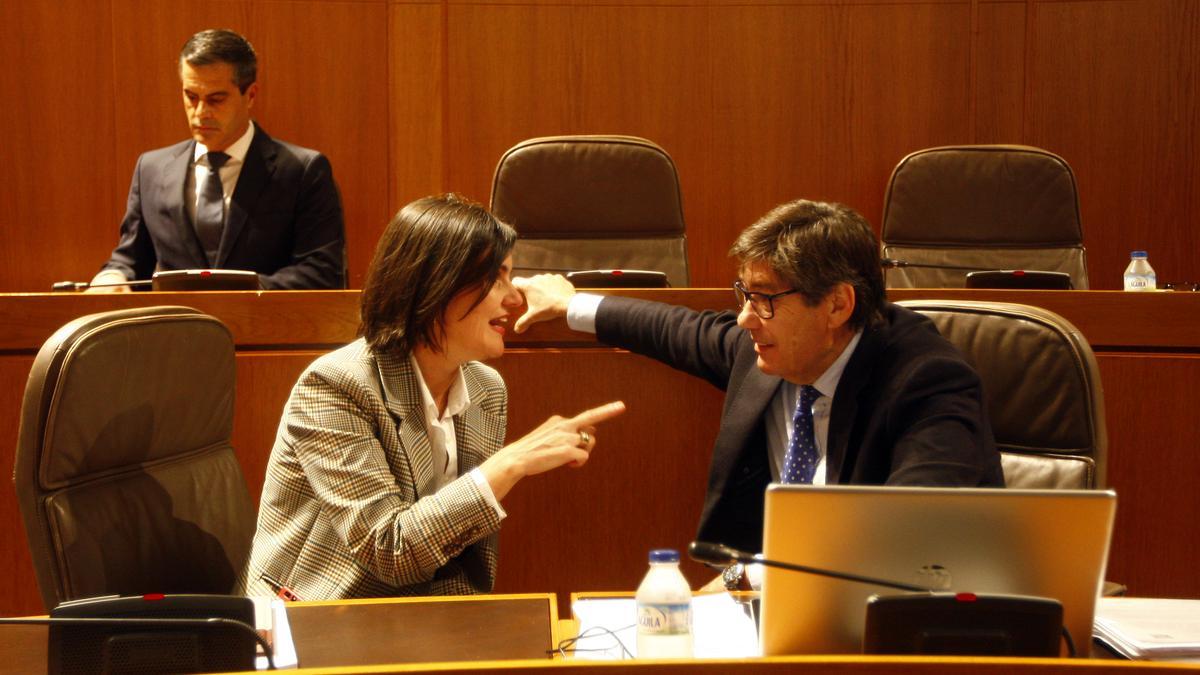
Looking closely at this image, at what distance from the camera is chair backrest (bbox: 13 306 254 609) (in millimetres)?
1517

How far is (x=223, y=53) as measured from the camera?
3609 mm

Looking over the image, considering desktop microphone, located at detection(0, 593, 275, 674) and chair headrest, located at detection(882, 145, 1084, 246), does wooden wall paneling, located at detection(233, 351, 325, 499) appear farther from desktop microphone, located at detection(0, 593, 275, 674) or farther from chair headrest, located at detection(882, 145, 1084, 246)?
chair headrest, located at detection(882, 145, 1084, 246)

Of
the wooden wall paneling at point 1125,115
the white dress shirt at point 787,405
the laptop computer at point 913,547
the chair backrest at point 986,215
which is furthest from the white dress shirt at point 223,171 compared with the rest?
the wooden wall paneling at point 1125,115

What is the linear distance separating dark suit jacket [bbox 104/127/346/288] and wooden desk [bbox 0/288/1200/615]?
48.9 inches

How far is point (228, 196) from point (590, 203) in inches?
47.2

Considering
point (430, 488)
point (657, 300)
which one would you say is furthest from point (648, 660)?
point (657, 300)

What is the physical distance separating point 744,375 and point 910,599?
3.22 ft

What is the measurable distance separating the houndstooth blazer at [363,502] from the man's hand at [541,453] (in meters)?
0.04

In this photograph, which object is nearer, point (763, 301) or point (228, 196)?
point (763, 301)

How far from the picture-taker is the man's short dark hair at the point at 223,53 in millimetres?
3592

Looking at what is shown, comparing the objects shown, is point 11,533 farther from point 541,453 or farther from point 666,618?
point 666,618

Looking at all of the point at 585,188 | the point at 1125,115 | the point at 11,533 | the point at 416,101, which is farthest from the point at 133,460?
the point at 1125,115

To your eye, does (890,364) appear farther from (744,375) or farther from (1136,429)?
(1136,429)

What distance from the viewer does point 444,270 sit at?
1.88m
